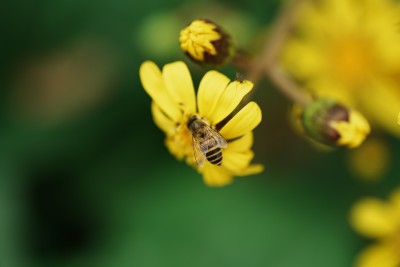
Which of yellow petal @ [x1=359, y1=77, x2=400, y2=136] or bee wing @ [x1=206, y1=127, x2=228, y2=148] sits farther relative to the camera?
yellow petal @ [x1=359, y1=77, x2=400, y2=136]

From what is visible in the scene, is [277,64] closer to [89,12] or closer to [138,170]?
[138,170]

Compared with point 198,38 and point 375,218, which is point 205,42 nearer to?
point 198,38

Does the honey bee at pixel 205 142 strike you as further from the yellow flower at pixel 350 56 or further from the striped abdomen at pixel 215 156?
the yellow flower at pixel 350 56

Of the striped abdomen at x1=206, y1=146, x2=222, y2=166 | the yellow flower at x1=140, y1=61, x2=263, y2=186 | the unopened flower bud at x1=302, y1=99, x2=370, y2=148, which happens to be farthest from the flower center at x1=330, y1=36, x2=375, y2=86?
the striped abdomen at x1=206, y1=146, x2=222, y2=166

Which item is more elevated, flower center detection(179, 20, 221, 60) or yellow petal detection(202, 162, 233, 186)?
flower center detection(179, 20, 221, 60)

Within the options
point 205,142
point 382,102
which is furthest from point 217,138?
point 382,102

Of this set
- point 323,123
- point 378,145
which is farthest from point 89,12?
point 323,123

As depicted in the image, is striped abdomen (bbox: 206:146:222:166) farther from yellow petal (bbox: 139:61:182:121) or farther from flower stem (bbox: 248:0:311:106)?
flower stem (bbox: 248:0:311:106)
